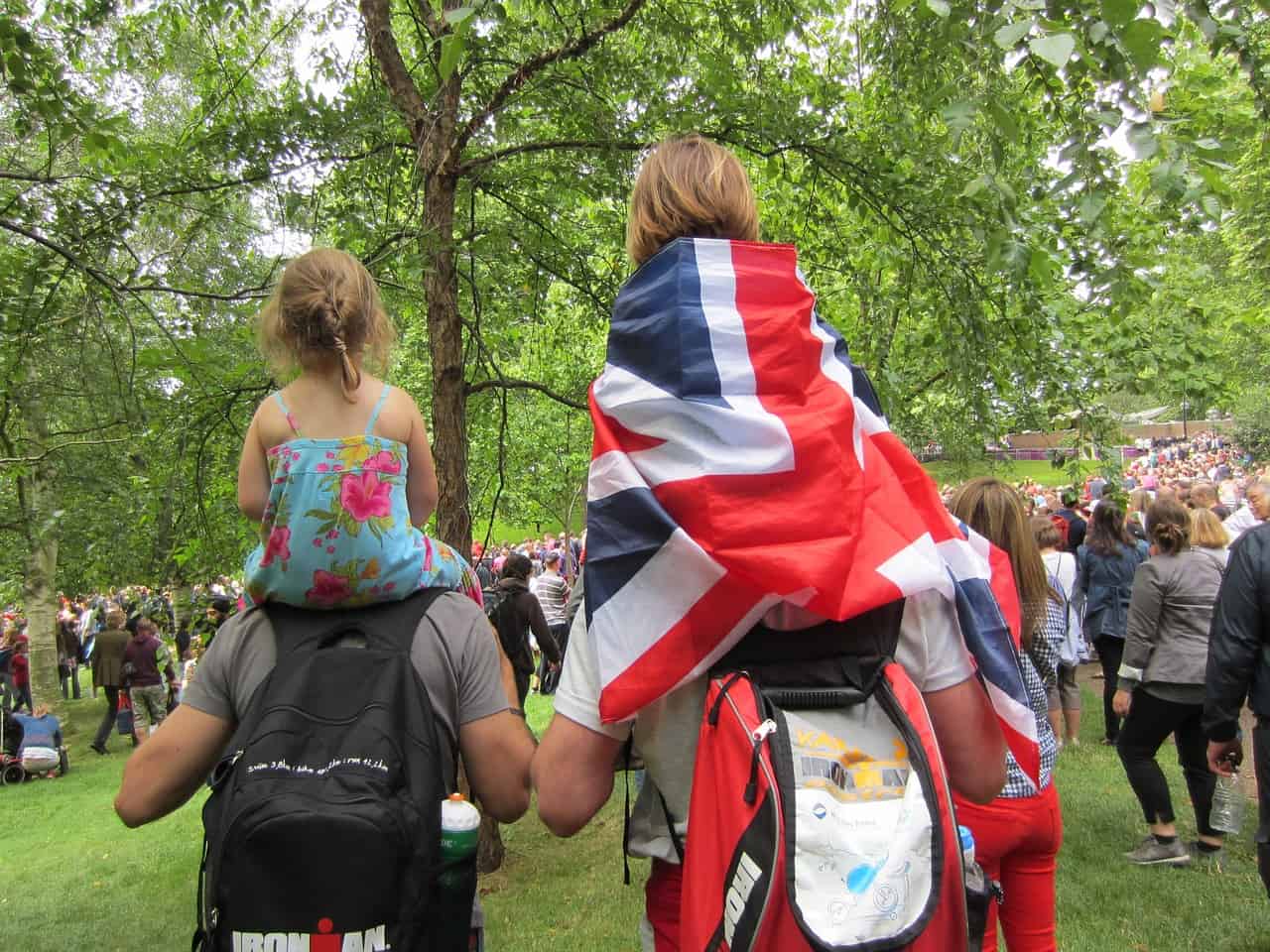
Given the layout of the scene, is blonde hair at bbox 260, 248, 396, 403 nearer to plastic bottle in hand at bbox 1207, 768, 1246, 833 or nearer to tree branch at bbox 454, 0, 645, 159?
tree branch at bbox 454, 0, 645, 159

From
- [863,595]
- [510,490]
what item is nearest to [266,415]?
[863,595]

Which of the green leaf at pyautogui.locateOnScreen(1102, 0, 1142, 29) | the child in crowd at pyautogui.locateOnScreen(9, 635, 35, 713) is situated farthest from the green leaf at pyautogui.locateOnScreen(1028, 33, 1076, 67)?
the child in crowd at pyautogui.locateOnScreen(9, 635, 35, 713)

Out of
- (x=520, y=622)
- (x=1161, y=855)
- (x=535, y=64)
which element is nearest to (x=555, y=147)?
(x=535, y=64)

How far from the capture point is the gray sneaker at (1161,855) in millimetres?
5121

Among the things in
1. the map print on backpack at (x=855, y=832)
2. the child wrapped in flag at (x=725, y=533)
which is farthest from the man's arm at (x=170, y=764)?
the map print on backpack at (x=855, y=832)

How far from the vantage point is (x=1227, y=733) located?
11.7ft

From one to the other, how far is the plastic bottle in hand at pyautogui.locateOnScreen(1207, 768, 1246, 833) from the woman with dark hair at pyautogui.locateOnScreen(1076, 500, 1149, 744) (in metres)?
2.31

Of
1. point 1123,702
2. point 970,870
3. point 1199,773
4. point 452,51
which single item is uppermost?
point 452,51

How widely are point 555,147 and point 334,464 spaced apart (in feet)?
12.6

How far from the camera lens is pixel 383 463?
6.22 ft

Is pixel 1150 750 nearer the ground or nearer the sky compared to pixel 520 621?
nearer the ground

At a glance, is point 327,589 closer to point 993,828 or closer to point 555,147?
Result: point 993,828

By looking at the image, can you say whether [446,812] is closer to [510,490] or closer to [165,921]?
[165,921]

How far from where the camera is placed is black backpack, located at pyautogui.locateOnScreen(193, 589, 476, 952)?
155 cm
